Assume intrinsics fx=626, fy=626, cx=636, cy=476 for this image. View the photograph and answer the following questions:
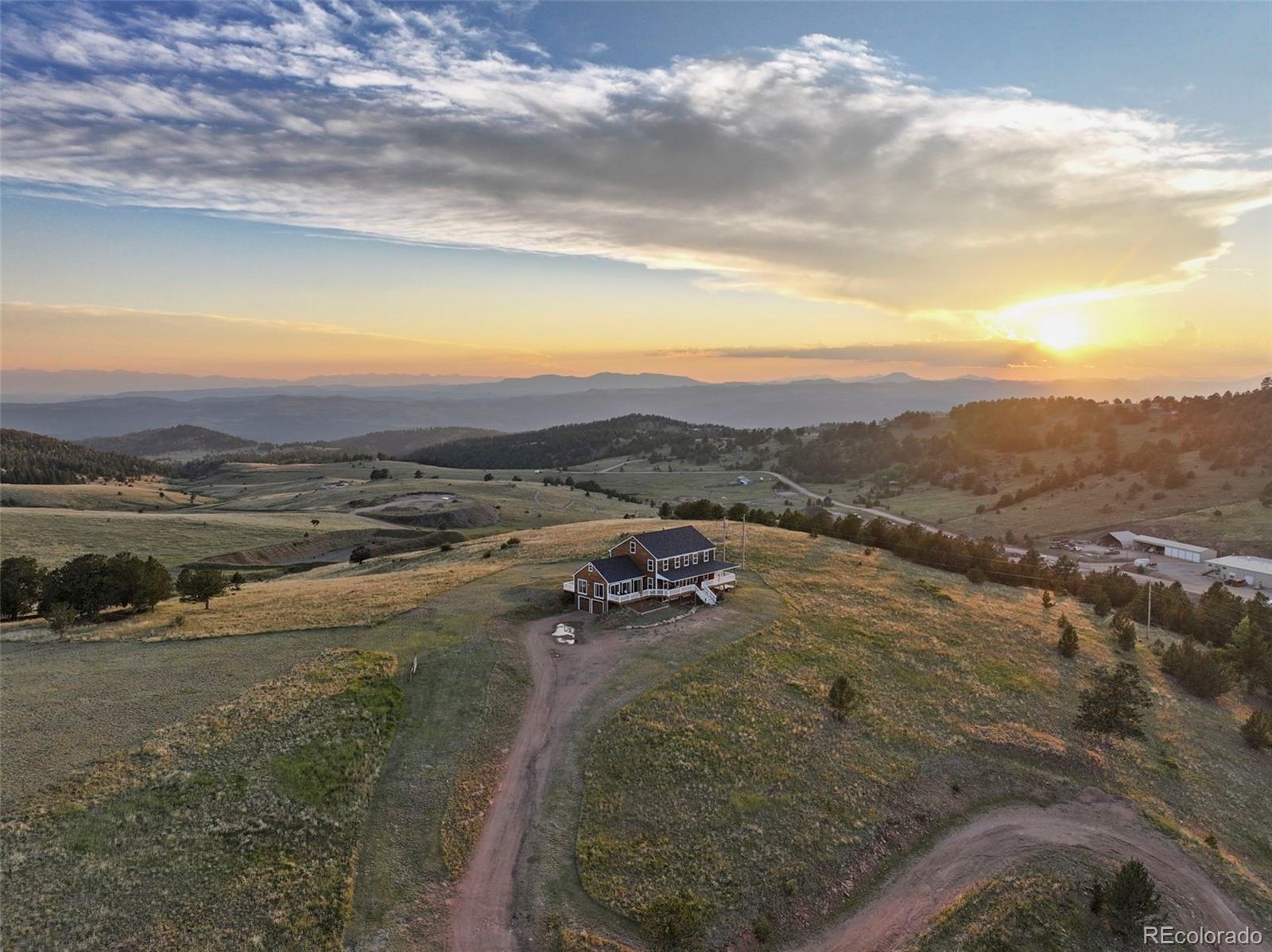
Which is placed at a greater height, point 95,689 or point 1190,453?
point 1190,453

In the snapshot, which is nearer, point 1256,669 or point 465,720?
point 465,720

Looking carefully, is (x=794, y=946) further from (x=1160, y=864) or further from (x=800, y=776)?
(x=1160, y=864)

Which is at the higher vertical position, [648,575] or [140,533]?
[648,575]

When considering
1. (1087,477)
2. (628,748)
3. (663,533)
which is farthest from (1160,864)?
(1087,477)

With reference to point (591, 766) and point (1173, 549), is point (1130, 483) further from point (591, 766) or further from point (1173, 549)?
point (591, 766)

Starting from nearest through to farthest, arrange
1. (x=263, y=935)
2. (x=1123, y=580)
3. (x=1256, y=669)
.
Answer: (x=263, y=935)
(x=1256, y=669)
(x=1123, y=580)

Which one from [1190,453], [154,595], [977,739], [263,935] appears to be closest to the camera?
[263,935]

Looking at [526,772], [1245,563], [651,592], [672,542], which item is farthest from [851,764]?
[1245,563]
